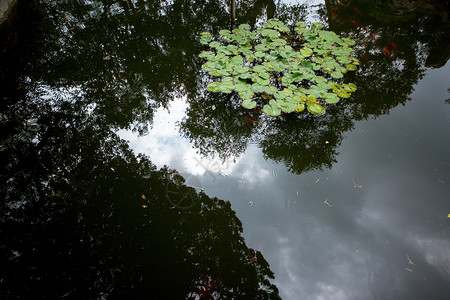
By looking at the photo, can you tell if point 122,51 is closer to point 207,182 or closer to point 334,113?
point 207,182

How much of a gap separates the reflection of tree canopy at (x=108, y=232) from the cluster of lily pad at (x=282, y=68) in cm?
154

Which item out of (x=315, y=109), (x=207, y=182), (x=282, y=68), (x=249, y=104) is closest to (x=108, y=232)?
(x=207, y=182)

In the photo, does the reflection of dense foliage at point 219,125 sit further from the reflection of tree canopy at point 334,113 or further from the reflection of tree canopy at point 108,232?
the reflection of tree canopy at point 108,232

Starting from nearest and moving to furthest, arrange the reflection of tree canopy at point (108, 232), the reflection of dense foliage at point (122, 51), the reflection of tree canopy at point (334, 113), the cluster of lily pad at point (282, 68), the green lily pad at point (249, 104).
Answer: the reflection of tree canopy at point (108, 232)
the reflection of tree canopy at point (334, 113)
the green lily pad at point (249, 104)
the cluster of lily pad at point (282, 68)
the reflection of dense foliage at point (122, 51)

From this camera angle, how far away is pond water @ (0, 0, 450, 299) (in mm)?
1804

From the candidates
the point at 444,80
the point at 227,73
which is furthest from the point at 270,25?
the point at 444,80

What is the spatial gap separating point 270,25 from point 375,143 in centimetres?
313

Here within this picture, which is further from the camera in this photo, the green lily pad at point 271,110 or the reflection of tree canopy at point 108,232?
the green lily pad at point 271,110

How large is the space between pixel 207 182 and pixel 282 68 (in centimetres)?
211

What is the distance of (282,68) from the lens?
334cm

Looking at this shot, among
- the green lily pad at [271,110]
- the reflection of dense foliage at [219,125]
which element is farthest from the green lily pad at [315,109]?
the reflection of dense foliage at [219,125]

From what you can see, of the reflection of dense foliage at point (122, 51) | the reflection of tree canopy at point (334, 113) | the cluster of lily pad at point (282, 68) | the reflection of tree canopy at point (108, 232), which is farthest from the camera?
the reflection of dense foliage at point (122, 51)

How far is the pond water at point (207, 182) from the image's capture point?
1.80 metres

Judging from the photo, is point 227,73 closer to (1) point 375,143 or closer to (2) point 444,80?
(1) point 375,143
